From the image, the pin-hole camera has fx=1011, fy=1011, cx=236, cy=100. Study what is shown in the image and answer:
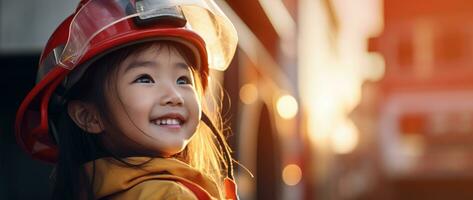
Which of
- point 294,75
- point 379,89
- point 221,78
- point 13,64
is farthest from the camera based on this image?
point 379,89

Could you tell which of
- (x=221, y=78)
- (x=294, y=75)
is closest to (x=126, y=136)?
(x=221, y=78)

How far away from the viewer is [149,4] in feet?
6.59

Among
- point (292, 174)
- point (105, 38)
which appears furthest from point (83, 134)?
point (292, 174)

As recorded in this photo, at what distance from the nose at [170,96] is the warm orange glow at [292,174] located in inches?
331

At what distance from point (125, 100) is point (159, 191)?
27cm

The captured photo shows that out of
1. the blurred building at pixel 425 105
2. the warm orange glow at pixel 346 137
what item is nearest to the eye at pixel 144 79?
the blurred building at pixel 425 105

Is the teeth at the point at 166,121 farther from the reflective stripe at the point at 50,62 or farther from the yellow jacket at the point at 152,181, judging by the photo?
the reflective stripe at the point at 50,62

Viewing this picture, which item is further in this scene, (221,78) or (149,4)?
(221,78)

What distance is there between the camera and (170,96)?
2.08m

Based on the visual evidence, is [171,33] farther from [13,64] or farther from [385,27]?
[385,27]

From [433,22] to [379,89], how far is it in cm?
209

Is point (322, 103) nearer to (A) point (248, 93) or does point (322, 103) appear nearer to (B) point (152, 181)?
(A) point (248, 93)

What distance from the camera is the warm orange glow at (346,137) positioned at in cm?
2202

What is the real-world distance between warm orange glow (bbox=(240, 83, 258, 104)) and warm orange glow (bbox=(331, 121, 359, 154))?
37.3 feet
